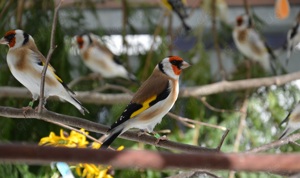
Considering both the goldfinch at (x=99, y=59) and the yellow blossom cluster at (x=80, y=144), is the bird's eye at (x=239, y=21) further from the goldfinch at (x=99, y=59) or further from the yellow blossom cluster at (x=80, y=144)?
the yellow blossom cluster at (x=80, y=144)

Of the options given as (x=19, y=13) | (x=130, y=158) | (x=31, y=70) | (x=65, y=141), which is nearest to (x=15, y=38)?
(x=31, y=70)

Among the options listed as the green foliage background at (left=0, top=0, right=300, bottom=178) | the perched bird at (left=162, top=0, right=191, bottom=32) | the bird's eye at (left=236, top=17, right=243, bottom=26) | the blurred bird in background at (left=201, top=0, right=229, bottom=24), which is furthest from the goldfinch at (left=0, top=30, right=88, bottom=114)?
the bird's eye at (left=236, top=17, right=243, bottom=26)

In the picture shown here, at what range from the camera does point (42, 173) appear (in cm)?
113

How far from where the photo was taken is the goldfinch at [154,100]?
70 centimetres

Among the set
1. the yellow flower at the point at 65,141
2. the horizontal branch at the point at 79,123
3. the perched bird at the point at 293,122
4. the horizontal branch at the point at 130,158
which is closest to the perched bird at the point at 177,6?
the perched bird at the point at 293,122

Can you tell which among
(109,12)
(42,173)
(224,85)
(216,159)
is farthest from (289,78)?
(216,159)

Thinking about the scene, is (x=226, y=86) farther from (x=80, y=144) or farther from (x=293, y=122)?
(x=80, y=144)

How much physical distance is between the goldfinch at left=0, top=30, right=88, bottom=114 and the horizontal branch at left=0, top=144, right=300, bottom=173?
0.46 meters

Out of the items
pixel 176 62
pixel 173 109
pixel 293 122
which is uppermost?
pixel 176 62

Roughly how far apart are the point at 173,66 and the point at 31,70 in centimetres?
16

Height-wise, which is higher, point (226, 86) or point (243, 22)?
point (243, 22)

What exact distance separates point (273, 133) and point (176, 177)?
0.94m

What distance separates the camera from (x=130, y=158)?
29 centimetres

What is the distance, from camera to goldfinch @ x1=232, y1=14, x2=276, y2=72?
180cm
